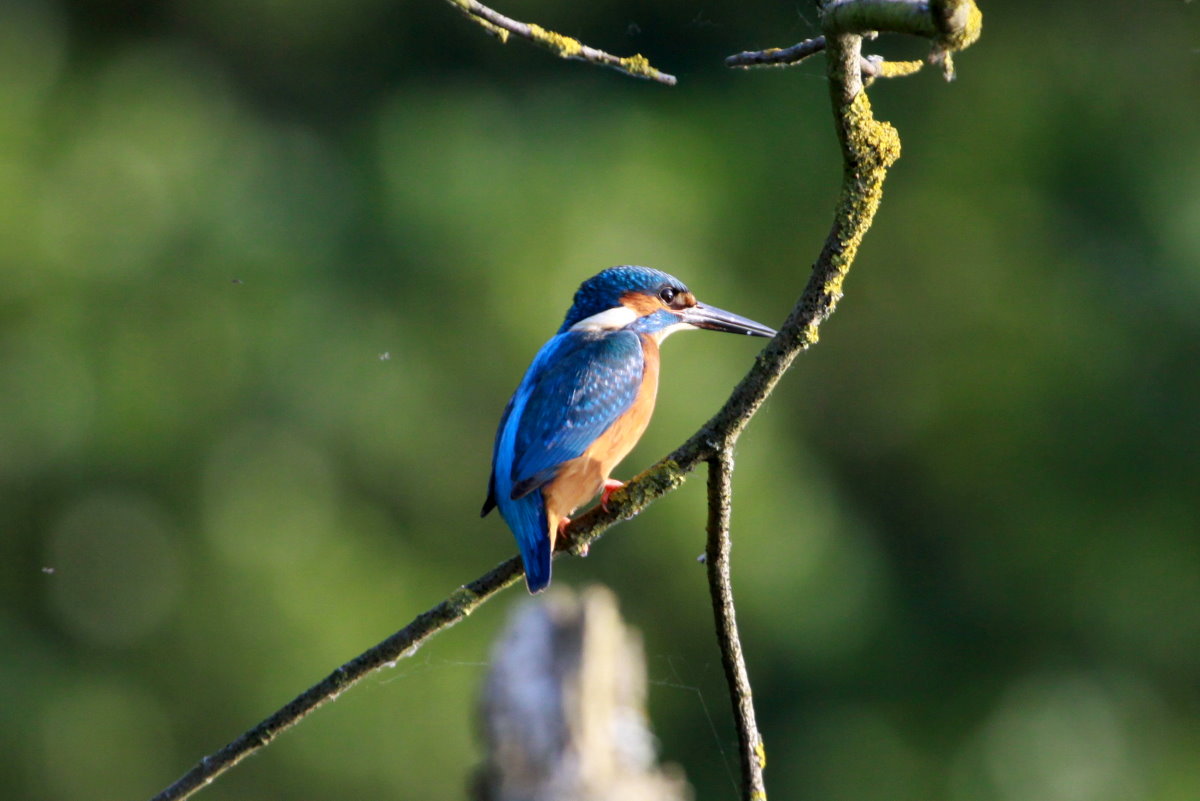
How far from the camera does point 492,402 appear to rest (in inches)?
240

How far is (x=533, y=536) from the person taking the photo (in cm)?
227

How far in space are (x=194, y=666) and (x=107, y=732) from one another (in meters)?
0.43

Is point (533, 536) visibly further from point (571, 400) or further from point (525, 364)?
point (525, 364)

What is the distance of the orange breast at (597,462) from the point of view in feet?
7.73

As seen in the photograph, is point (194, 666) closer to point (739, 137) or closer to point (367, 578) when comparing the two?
point (367, 578)

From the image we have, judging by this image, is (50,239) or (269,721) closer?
(269,721)

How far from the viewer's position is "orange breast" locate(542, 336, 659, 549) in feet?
7.73

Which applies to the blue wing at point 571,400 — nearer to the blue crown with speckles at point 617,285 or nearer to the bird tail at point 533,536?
the bird tail at point 533,536

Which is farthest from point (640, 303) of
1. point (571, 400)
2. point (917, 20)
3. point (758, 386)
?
point (917, 20)

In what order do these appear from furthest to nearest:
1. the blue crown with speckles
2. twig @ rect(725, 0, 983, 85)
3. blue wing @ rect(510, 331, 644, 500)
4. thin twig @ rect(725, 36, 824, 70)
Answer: the blue crown with speckles < blue wing @ rect(510, 331, 644, 500) < thin twig @ rect(725, 36, 824, 70) < twig @ rect(725, 0, 983, 85)

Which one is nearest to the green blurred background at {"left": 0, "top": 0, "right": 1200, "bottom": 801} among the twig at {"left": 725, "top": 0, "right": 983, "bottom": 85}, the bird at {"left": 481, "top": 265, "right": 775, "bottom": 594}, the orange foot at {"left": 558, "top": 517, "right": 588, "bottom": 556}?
the bird at {"left": 481, "top": 265, "right": 775, "bottom": 594}

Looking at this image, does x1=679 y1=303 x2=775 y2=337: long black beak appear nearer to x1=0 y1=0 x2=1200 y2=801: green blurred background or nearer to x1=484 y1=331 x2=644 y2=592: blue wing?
x1=484 y1=331 x2=644 y2=592: blue wing

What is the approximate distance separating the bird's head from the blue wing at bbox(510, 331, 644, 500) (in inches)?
8.4

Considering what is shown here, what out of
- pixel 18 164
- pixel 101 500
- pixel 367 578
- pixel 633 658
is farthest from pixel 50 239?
pixel 633 658
